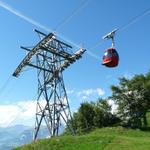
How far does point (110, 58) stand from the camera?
101ft

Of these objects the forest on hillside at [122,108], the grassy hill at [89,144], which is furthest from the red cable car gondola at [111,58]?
the forest on hillside at [122,108]

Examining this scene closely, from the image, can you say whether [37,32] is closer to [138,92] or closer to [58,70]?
[58,70]

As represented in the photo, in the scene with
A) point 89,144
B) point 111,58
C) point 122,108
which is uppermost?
point 122,108

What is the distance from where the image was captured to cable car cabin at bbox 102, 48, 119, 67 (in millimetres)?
30923

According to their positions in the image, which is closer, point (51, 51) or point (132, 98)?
point (51, 51)

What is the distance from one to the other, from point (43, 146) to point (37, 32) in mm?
18180

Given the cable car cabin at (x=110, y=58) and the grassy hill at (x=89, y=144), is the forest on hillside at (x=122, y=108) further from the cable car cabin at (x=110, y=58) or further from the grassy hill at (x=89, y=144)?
the cable car cabin at (x=110, y=58)

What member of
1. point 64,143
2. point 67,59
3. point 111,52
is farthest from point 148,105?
point 111,52

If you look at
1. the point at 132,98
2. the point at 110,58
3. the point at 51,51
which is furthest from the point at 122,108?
the point at 110,58

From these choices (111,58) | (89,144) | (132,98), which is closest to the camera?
(111,58)

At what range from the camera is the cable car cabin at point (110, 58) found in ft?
101

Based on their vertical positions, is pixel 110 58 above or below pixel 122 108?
below

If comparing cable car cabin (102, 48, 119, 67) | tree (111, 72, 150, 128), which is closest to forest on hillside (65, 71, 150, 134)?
Answer: tree (111, 72, 150, 128)

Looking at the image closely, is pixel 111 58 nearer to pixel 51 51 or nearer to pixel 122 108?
pixel 51 51
